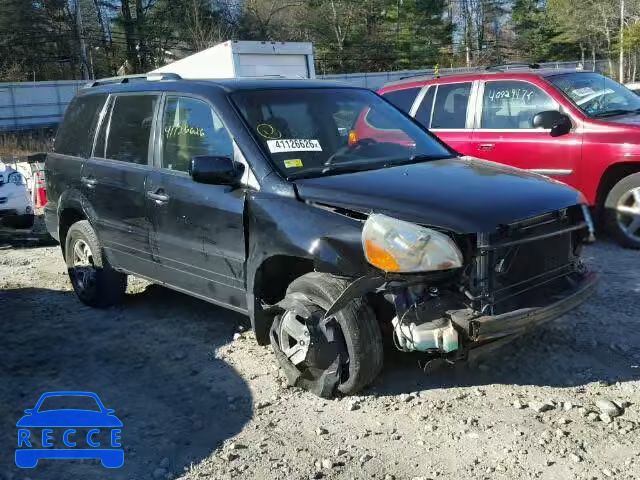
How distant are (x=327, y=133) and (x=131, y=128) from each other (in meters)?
1.67

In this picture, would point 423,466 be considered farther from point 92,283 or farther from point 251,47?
point 251,47

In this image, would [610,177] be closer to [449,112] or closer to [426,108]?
[449,112]

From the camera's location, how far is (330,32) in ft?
171

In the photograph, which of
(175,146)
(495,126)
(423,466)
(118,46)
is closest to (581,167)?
(495,126)

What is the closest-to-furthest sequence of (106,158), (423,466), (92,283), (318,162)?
(423,466), (318,162), (106,158), (92,283)

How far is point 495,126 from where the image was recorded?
7.53 m

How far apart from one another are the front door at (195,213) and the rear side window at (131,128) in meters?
0.21

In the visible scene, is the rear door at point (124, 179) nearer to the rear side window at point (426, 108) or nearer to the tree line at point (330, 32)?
the rear side window at point (426, 108)

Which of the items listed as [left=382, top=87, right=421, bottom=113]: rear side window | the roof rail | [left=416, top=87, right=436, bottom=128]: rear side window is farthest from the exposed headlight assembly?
[left=382, top=87, right=421, bottom=113]: rear side window

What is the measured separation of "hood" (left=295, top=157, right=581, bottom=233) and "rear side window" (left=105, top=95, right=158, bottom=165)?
161cm

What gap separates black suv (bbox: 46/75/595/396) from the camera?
11.6 ft

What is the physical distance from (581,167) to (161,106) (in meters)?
4.22

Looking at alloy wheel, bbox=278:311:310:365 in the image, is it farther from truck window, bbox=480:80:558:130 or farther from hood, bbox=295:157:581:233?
truck window, bbox=480:80:558:130

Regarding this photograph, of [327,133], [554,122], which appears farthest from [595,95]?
[327,133]
